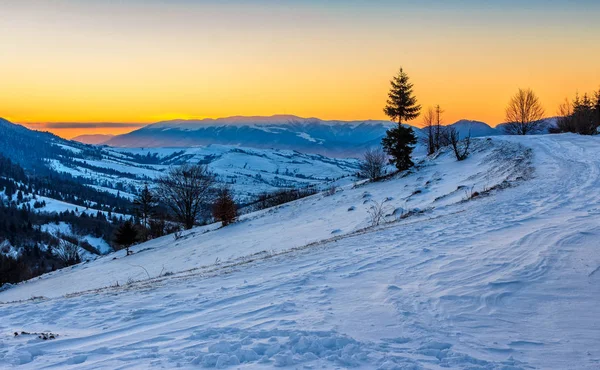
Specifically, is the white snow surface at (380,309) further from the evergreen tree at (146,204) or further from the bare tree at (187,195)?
the evergreen tree at (146,204)

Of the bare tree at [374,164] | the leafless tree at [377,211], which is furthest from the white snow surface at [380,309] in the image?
the bare tree at [374,164]

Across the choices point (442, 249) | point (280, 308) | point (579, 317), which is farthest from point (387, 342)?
point (442, 249)

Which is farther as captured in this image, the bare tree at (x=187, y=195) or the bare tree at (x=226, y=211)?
the bare tree at (x=187, y=195)

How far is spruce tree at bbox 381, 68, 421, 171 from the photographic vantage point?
3666 cm

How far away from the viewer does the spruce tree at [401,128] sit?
120 ft

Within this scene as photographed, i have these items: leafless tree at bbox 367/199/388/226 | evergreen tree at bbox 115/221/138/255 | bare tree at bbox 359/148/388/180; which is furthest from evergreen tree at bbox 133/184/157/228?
leafless tree at bbox 367/199/388/226

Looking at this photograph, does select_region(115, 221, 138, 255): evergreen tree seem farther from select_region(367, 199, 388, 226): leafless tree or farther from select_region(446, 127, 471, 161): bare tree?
select_region(446, 127, 471, 161): bare tree

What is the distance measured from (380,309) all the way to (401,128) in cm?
3210

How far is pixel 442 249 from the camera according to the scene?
31.7ft

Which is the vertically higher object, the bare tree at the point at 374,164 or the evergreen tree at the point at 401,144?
the evergreen tree at the point at 401,144

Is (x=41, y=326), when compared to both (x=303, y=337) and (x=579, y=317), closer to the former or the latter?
(x=303, y=337)

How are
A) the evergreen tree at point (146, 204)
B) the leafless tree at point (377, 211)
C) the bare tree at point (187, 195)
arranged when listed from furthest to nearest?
the evergreen tree at point (146, 204) < the bare tree at point (187, 195) < the leafless tree at point (377, 211)

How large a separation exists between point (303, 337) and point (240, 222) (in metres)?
26.5

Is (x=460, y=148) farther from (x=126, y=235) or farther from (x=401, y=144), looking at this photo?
(x=126, y=235)
